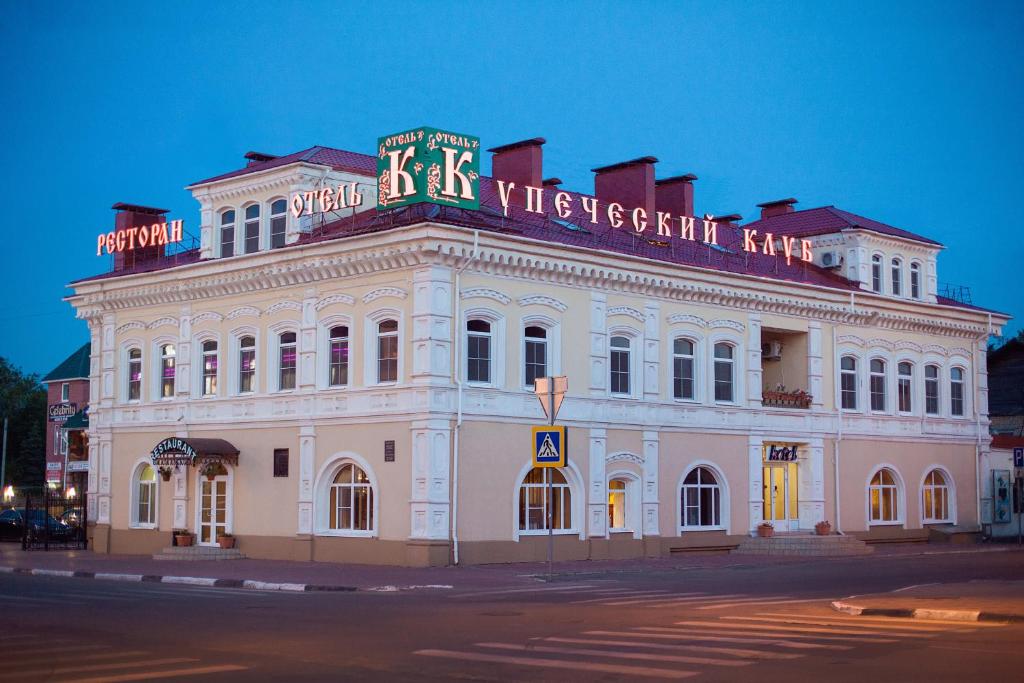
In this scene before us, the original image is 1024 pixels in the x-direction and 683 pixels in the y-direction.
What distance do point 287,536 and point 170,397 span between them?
25.8 feet

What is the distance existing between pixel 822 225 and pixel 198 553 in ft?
87.8

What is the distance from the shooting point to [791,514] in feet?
147

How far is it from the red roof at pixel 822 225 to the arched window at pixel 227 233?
21.2 metres

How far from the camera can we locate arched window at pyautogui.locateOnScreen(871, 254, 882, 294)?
4850 centimetres

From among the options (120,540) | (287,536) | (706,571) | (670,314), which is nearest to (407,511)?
(287,536)

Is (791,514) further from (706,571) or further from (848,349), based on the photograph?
(706,571)

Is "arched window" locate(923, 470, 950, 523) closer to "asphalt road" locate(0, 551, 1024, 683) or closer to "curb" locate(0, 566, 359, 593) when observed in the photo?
"asphalt road" locate(0, 551, 1024, 683)

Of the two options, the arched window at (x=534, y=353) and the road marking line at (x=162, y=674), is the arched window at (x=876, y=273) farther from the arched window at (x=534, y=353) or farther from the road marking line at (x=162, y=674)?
the road marking line at (x=162, y=674)

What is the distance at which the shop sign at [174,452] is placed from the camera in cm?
3850

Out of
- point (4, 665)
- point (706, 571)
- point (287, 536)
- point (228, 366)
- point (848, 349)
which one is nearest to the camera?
point (4, 665)

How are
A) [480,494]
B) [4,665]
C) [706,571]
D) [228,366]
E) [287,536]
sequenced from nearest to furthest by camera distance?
1. [4,665]
2. [706,571]
3. [480,494]
4. [287,536]
5. [228,366]

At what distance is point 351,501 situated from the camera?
36.3 m

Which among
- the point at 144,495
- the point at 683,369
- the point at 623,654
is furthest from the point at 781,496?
the point at 623,654

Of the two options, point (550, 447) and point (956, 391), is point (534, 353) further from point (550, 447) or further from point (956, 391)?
point (956, 391)
